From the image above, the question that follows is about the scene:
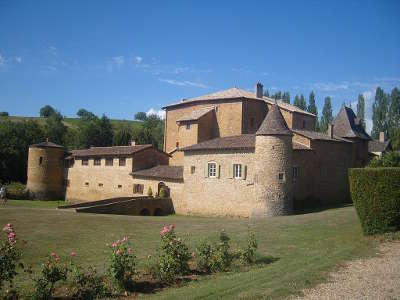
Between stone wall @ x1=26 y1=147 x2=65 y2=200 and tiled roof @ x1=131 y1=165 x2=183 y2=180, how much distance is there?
1451cm

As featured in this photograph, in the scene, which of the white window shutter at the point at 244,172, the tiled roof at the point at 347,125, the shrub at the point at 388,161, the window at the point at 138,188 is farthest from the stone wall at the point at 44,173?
the shrub at the point at 388,161

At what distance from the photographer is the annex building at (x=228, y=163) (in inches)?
1003

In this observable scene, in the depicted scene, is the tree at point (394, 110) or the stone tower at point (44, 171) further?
the tree at point (394, 110)

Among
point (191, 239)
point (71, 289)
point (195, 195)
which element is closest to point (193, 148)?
point (195, 195)

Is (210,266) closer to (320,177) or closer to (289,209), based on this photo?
(289,209)

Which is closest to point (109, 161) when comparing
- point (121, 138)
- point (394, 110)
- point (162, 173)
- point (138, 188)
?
point (138, 188)

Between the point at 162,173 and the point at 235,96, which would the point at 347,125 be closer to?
the point at 235,96

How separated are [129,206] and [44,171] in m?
20.7

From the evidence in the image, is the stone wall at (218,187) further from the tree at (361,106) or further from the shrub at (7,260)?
the tree at (361,106)

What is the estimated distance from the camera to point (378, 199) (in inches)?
531

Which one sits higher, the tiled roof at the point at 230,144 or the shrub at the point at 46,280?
the tiled roof at the point at 230,144

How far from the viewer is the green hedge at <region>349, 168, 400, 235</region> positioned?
13.3 meters

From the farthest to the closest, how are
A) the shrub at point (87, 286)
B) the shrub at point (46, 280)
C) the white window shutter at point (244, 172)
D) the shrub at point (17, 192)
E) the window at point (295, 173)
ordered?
1. the shrub at point (17, 192)
2. the window at point (295, 173)
3. the white window shutter at point (244, 172)
4. the shrub at point (87, 286)
5. the shrub at point (46, 280)

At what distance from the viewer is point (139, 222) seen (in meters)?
21.1
